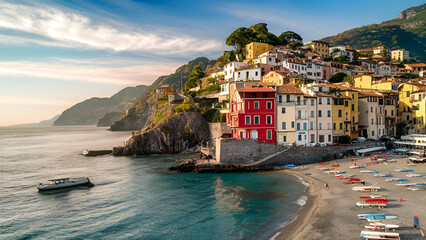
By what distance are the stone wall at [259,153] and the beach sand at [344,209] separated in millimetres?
10619

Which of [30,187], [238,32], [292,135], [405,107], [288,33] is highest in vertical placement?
[288,33]

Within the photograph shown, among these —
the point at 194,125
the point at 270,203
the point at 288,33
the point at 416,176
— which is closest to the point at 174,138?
the point at 194,125

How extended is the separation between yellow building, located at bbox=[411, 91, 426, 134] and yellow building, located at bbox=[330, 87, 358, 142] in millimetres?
20705

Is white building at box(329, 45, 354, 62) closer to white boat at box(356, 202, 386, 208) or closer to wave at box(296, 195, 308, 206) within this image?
wave at box(296, 195, 308, 206)

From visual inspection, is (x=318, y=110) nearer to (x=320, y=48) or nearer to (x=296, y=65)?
(x=296, y=65)

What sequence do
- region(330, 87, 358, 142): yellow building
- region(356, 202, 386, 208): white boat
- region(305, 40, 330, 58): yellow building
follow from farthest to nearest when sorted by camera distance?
1. region(305, 40, 330, 58): yellow building
2. region(330, 87, 358, 142): yellow building
3. region(356, 202, 386, 208): white boat

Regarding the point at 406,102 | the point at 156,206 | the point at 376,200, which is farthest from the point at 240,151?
the point at 406,102

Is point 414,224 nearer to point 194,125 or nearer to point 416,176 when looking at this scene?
point 416,176

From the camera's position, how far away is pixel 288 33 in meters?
159

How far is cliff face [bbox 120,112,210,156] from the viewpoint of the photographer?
3216 inches

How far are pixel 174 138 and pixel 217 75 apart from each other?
4020 cm

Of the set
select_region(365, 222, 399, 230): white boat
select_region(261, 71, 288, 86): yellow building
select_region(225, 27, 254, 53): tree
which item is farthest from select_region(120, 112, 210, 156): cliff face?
select_region(365, 222, 399, 230): white boat

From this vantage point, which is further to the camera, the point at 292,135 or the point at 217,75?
the point at 217,75

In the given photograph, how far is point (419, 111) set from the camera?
7031 centimetres
